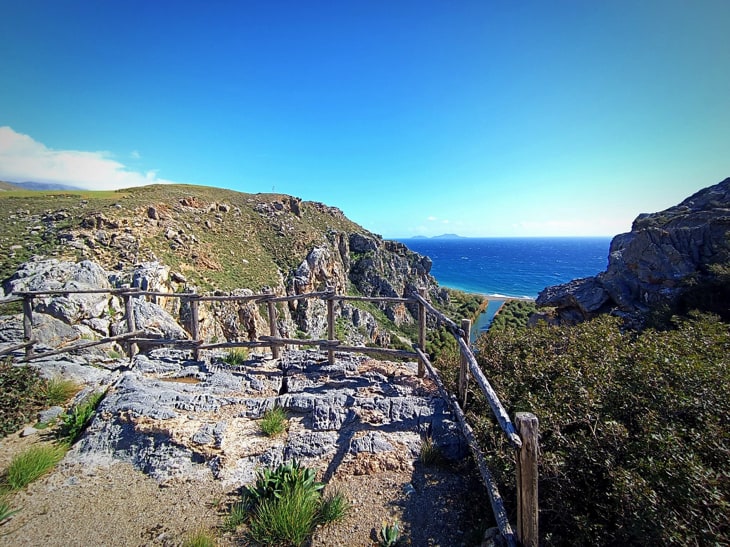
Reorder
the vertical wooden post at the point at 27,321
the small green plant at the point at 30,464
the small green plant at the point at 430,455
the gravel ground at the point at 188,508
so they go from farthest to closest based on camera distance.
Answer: the vertical wooden post at the point at 27,321
the small green plant at the point at 430,455
the small green plant at the point at 30,464
the gravel ground at the point at 188,508

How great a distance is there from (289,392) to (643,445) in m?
5.14

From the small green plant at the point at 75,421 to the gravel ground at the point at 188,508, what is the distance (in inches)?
24.3

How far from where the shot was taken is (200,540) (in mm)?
3027

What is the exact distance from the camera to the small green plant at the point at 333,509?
335 centimetres

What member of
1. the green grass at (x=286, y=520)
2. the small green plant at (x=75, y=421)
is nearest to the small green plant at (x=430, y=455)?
the green grass at (x=286, y=520)

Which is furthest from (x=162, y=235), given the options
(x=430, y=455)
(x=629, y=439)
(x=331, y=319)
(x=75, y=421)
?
(x=629, y=439)

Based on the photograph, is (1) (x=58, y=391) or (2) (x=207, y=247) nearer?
(1) (x=58, y=391)

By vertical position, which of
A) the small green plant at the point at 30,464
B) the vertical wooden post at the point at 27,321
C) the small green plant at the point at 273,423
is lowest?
the small green plant at the point at 30,464

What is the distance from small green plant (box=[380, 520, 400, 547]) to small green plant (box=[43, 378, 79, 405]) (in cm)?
625

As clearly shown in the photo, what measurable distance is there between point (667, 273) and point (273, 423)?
21958 millimetres

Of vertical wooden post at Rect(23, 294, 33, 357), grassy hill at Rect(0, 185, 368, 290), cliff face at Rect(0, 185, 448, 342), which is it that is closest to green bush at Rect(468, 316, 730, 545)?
cliff face at Rect(0, 185, 448, 342)

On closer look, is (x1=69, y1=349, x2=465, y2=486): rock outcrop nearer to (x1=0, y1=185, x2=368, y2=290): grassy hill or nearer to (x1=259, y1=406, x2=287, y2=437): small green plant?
(x1=259, y1=406, x2=287, y2=437): small green plant

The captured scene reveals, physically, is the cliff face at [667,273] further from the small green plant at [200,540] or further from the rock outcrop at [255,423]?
the small green plant at [200,540]

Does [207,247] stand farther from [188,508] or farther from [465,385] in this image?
[465,385]
